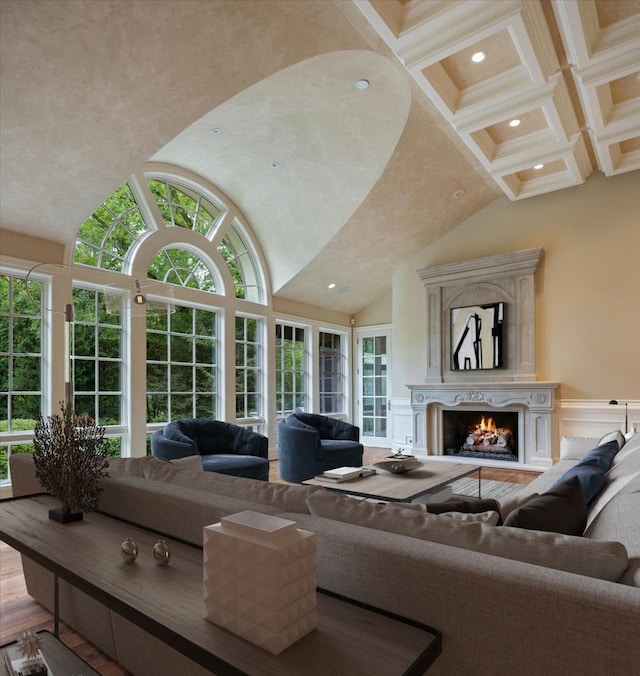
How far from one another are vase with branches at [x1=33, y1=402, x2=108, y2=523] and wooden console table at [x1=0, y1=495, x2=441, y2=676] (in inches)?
8.4

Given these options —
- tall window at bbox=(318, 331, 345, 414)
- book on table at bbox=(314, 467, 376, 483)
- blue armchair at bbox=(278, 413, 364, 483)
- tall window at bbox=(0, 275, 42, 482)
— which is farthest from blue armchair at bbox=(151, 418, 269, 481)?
tall window at bbox=(318, 331, 345, 414)

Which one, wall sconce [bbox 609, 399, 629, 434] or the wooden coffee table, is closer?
the wooden coffee table

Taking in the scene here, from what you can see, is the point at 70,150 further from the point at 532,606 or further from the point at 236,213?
the point at 532,606

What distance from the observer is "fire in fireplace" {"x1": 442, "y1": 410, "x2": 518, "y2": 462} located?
22.4ft

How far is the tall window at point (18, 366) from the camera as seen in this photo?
175 inches

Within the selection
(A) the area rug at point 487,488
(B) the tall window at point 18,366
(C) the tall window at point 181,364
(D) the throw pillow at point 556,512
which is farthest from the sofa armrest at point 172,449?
→ (D) the throw pillow at point 556,512

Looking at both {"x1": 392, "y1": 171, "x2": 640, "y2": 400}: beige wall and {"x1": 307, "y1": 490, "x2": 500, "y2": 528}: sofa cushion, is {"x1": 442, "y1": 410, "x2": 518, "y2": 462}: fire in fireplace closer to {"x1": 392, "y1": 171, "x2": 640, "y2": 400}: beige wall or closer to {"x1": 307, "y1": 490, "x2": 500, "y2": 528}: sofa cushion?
{"x1": 392, "y1": 171, "x2": 640, "y2": 400}: beige wall

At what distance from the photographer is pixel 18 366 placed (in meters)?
4.57

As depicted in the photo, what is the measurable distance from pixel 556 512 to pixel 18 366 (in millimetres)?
4744

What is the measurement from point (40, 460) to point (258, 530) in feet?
4.52

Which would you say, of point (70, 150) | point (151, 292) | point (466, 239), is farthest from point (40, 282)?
point (466, 239)

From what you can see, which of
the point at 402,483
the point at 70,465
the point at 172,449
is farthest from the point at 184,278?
the point at 70,465

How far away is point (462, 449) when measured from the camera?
7203 millimetres

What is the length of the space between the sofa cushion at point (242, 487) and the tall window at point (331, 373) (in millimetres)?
6529
